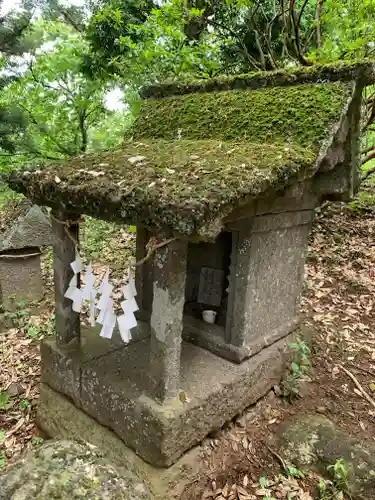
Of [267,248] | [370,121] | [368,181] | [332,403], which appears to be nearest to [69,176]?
[267,248]

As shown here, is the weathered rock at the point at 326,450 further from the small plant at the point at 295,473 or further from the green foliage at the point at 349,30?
the green foliage at the point at 349,30

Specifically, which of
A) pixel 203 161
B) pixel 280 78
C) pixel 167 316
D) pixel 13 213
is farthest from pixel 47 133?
pixel 167 316

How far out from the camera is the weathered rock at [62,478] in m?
1.36

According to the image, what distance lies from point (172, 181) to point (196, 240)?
0.40 metres

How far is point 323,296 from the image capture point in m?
5.96

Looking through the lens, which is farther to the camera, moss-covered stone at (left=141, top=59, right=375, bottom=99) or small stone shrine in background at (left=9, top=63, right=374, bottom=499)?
moss-covered stone at (left=141, top=59, right=375, bottom=99)

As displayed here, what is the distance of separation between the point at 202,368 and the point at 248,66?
6.94 m

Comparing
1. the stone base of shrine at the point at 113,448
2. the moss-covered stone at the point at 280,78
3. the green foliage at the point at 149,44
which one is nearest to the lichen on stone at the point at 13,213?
the moss-covered stone at the point at 280,78

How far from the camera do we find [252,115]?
3293 mm

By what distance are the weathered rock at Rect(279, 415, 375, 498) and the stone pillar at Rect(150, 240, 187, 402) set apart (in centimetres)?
141

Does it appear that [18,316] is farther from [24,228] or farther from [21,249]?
[24,228]

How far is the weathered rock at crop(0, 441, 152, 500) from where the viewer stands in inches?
53.7

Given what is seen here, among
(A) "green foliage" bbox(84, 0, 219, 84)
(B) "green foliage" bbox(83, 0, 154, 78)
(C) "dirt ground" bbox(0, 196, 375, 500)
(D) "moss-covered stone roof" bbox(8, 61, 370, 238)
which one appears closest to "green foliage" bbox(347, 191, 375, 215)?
(C) "dirt ground" bbox(0, 196, 375, 500)

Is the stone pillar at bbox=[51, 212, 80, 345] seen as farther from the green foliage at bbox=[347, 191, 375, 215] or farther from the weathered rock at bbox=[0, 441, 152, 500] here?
the green foliage at bbox=[347, 191, 375, 215]
